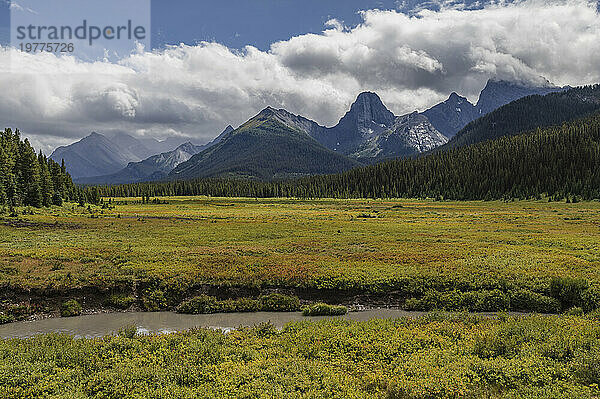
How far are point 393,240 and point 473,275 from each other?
18441mm

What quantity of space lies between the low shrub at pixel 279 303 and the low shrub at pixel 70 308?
12854 millimetres

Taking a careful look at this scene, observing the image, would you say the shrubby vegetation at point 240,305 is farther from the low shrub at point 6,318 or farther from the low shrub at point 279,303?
the low shrub at point 6,318

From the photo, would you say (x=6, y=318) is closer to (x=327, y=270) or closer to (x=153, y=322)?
(x=153, y=322)

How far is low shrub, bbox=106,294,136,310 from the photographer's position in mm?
24266

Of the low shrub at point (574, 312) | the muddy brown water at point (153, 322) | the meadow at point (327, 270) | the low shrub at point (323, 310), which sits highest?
the meadow at point (327, 270)

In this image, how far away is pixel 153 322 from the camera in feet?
71.8

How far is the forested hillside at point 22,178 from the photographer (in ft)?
264

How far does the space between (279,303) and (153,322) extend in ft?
28.2

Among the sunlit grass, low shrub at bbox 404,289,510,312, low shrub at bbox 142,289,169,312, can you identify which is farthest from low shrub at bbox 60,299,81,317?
low shrub at bbox 404,289,510,312

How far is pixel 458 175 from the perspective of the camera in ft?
602

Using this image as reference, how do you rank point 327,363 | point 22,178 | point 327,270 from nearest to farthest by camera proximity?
point 327,363, point 327,270, point 22,178

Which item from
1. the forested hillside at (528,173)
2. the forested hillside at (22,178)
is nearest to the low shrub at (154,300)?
the forested hillside at (22,178)

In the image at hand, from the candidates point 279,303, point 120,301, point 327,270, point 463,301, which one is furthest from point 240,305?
point 463,301

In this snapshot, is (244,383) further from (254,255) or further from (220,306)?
(254,255)
